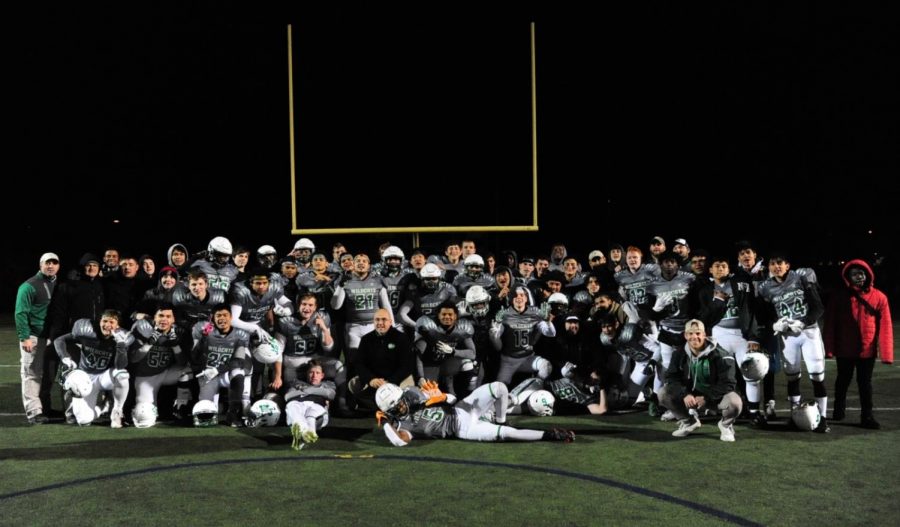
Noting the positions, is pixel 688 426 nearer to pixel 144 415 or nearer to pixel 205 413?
pixel 205 413

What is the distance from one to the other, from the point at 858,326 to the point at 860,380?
522mm

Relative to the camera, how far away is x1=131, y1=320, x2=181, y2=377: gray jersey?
27.5 ft

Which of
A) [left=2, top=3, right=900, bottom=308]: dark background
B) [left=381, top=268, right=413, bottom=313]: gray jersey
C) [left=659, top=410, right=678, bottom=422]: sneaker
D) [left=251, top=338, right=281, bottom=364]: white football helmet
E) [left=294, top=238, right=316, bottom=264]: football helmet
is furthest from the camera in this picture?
[left=2, top=3, right=900, bottom=308]: dark background

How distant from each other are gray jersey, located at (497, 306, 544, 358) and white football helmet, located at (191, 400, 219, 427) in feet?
10.3

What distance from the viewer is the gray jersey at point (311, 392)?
312 inches

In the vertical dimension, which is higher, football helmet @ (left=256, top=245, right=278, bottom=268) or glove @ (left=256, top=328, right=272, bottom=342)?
football helmet @ (left=256, top=245, right=278, bottom=268)

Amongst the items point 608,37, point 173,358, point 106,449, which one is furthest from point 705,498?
point 608,37

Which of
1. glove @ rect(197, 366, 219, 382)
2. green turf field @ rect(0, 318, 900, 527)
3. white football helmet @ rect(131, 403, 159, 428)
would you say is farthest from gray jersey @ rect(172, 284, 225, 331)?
green turf field @ rect(0, 318, 900, 527)

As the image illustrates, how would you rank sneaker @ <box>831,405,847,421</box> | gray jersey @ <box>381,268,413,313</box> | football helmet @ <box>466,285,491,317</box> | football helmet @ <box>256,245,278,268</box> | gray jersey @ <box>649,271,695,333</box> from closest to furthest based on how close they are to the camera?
sneaker @ <box>831,405,847,421</box> → gray jersey @ <box>649,271,695,333</box> → football helmet @ <box>466,285,491,317</box> → gray jersey @ <box>381,268,413,313</box> → football helmet @ <box>256,245,278,268</box>

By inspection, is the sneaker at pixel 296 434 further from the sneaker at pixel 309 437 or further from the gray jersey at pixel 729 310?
the gray jersey at pixel 729 310

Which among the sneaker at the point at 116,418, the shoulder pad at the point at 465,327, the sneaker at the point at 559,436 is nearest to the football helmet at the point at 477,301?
the shoulder pad at the point at 465,327

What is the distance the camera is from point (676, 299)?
8750 mm

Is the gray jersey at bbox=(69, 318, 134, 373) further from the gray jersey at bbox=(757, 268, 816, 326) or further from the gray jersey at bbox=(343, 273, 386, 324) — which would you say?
the gray jersey at bbox=(757, 268, 816, 326)

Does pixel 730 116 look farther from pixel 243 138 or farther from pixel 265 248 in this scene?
pixel 265 248
